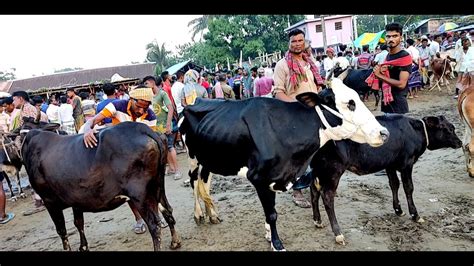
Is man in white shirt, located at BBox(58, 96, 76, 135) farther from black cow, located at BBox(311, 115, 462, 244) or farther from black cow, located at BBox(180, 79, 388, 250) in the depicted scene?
black cow, located at BBox(311, 115, 462, 244)

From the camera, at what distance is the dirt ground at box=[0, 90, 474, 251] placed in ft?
12.7

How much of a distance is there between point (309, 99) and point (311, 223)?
1651 mm

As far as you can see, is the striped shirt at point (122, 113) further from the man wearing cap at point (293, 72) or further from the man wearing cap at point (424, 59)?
the man wearing cap at point (424, 59)

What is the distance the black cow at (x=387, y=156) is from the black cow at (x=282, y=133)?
1.38 ft

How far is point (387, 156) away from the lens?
405 centimetres

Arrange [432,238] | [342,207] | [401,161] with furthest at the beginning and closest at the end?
[342,207]
[401,161]
[432,238]

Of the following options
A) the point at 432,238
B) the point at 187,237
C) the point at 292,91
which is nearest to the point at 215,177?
the point at 187,237

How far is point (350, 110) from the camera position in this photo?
3.45m

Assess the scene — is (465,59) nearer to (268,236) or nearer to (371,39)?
(268,236)

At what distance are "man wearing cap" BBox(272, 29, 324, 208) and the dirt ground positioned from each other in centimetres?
156

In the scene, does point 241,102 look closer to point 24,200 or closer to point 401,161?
point 401,161

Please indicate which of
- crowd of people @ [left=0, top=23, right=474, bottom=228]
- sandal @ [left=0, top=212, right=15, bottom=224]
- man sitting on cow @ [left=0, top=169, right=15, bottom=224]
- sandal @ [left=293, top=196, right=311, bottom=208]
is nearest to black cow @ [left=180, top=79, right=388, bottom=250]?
crowd of people @ [left=0, top=23, right=474, bottom=228]

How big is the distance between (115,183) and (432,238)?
320cm

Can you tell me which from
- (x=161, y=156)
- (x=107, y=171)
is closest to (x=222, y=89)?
(x=161, y=156)
